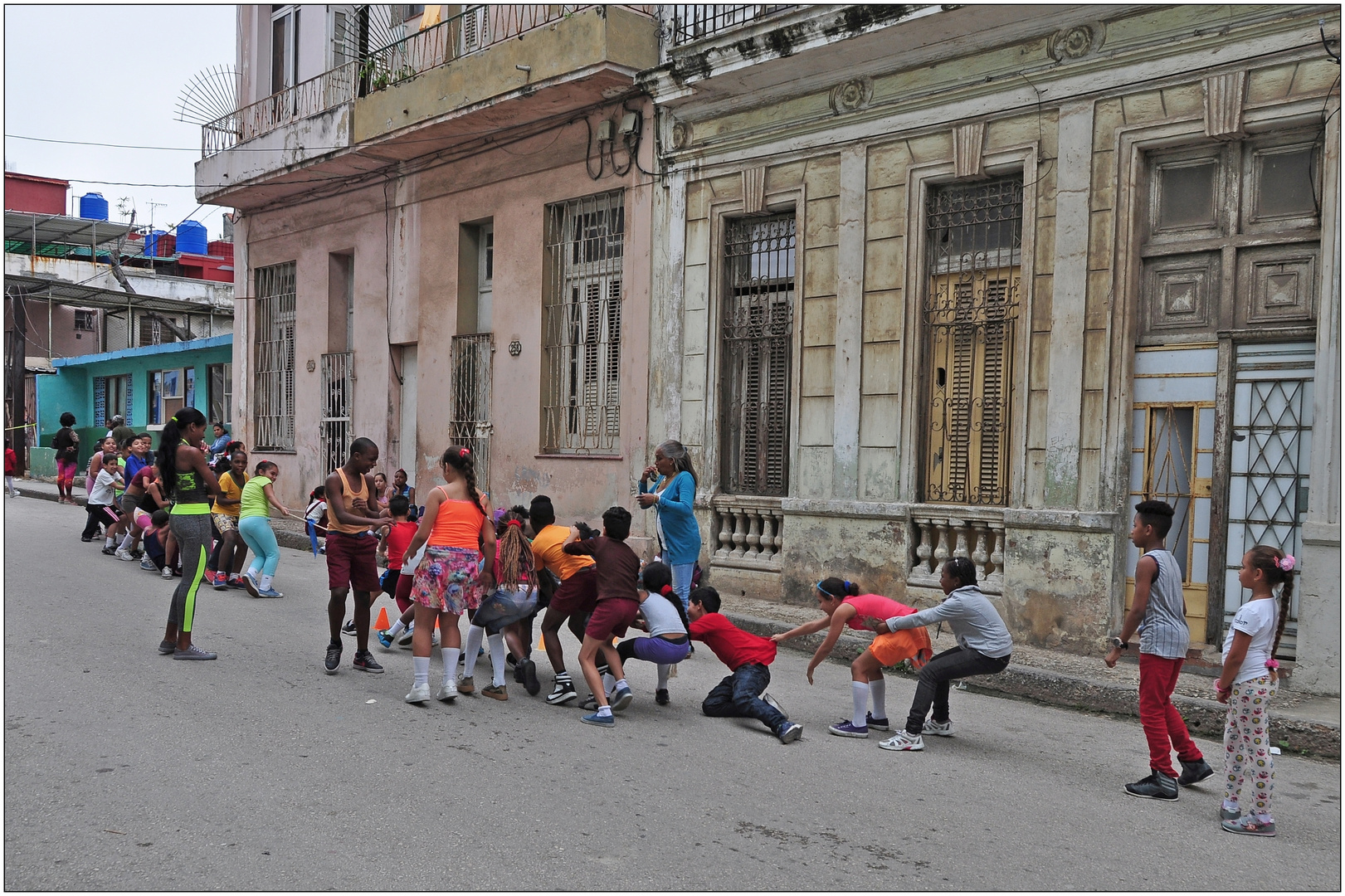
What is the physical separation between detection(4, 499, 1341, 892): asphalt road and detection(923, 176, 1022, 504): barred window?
2815 mm

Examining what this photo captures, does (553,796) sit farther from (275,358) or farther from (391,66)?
(275,358)

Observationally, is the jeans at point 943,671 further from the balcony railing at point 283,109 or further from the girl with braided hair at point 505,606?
the balcony railing at point 283,109

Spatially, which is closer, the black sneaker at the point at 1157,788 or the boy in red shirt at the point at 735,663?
the black sneaker at the point at 1157,788

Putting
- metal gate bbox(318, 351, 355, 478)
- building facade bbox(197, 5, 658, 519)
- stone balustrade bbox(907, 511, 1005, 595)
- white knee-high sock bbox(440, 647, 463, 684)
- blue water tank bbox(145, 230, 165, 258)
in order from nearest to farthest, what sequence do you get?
white knee-high sock bbox(440, 647, 463, 684) < stone balustrade bbox(907, 511, 1005, 595) < building facade bbox(197, 5, 658, 519) < metal gate bbox(318, 351, 355, 478) < blue water tank bbox(145, 230, 165, 258)

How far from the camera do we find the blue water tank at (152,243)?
37031 millimetres

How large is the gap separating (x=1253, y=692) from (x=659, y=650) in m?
3.21

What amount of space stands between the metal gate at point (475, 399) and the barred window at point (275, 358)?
195 inches

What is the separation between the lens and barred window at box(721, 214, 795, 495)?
11656 millimetres

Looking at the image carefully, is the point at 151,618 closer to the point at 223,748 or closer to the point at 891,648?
the point at 223,748

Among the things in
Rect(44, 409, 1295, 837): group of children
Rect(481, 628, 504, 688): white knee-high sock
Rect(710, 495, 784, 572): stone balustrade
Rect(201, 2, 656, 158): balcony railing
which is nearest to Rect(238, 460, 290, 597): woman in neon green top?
Rect(44, 409, 1295, 837): group of children

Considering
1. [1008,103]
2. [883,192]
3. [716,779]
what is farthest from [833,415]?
[716,779]

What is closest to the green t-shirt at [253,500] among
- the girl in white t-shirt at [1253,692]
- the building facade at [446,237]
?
the building facade at [446,237]

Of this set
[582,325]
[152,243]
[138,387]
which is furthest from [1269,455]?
[152,243]

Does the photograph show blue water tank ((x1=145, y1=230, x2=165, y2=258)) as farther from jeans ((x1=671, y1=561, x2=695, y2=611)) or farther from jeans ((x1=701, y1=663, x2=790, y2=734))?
jeans ((x1=701, y1=663, x2=790, y2=734))
